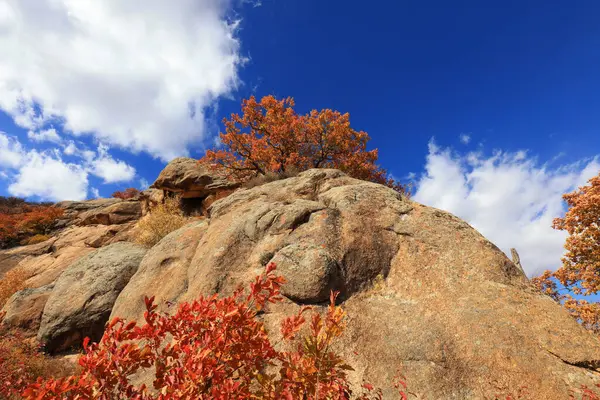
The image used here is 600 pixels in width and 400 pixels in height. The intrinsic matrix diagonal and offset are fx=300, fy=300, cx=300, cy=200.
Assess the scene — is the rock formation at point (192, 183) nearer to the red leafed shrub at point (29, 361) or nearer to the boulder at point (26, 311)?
the boulder at point (26, 311)

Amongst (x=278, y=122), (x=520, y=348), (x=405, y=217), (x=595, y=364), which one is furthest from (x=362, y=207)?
(x=278, y=122)

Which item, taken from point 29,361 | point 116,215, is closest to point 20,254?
point 116,215

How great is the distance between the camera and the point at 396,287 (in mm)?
6828

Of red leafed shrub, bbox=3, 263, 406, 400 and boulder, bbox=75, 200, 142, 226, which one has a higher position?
boulder, bbox=75, 200, 142, 226

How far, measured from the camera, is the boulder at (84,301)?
10211 millimetres

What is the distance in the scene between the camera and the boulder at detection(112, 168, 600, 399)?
491cm

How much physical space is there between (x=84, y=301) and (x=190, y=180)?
13.9m

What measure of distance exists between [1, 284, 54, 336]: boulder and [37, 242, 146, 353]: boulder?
1.24m

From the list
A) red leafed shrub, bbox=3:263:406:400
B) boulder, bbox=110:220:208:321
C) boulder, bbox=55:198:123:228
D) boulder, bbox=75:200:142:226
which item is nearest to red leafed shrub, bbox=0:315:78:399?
boulder, bbox=110:220:208:321

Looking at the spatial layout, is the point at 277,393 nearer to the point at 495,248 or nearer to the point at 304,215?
the point at 304,215

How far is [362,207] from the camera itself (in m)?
8.83

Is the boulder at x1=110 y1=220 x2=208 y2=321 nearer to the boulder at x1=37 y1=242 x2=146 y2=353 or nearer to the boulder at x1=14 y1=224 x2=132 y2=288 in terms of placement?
the boulder at x1=37 y1=242 x2=146 y2=353

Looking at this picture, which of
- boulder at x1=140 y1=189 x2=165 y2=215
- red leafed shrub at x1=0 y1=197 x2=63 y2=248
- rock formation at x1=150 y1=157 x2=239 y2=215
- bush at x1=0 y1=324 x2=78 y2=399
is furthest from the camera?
red leafed shrub at x1=0 y1=197 x2=63 y2=248

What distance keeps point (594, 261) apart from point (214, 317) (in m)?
17.7
